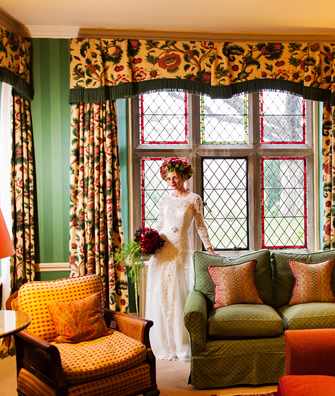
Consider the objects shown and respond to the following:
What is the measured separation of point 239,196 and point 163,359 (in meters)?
1.77

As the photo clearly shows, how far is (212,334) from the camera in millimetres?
3941

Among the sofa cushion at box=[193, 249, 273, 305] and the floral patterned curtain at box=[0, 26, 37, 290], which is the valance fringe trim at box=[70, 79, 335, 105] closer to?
the floral patterned curtain at box=[0, 26, 37, 290]

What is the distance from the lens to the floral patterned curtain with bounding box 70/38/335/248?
4812 millimetres

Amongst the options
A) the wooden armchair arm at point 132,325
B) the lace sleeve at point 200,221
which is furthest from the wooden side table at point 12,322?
the lace sleeve at point 200,221

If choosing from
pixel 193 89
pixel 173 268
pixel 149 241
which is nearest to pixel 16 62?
pixel 193 89

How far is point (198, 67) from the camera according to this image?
4.95 meters

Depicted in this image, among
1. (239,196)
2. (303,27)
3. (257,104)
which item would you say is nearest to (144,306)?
(239,196)

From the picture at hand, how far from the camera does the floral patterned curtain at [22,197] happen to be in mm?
4598

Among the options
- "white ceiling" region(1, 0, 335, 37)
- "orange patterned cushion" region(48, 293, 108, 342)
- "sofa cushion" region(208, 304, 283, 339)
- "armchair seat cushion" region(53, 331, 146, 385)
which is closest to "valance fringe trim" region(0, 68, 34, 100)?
"white ceiling" region(1, 0, 335, 37)

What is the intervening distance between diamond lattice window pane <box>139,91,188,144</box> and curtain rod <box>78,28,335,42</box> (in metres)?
0.57

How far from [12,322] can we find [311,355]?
1.73m

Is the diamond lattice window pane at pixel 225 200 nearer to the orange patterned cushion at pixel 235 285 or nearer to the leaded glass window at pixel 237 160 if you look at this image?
the leaded glass window at pixel 237 160

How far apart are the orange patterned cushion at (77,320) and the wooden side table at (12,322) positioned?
1.00ft

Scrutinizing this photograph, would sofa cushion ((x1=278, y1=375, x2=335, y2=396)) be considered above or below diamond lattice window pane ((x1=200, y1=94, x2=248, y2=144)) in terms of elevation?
below
